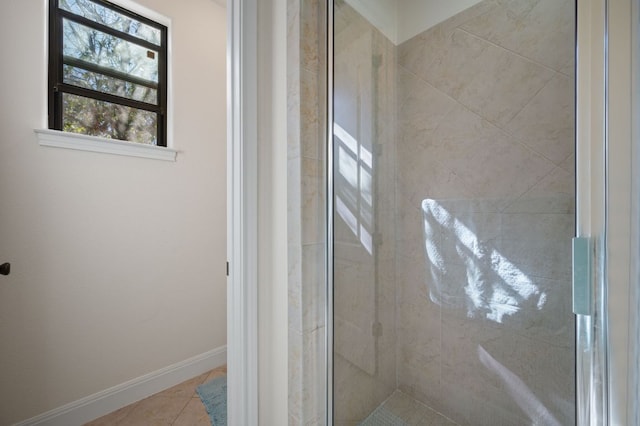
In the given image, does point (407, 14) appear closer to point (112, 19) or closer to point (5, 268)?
point (112, 19)

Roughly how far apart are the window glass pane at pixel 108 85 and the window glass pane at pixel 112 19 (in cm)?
33

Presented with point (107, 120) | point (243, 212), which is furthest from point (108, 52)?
point (243, 212)

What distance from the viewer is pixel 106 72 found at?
1.67 m

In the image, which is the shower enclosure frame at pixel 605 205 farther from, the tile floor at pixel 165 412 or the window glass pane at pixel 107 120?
the window glass pane at pixel 107 120

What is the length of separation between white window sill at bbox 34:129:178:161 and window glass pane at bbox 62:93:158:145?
0.12 meters

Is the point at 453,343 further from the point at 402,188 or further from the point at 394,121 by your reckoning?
the point at 394,121

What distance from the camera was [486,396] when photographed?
131 centimetres

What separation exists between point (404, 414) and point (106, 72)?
2649 millimetres

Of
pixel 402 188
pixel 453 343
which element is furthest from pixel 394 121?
pixel 453 343

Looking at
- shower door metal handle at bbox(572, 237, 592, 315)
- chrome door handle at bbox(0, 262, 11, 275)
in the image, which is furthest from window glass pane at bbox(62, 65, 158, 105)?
shower door metal handle at bbox(572, 237, 592, 315)

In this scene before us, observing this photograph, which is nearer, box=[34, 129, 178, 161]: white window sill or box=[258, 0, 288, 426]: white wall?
box=[258, 0, 288, 426]: white wall

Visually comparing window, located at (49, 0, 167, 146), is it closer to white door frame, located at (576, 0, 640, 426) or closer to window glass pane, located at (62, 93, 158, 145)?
window glass pane, located at (62, 93, 158, 145)

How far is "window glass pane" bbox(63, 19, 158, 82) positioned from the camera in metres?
1.55

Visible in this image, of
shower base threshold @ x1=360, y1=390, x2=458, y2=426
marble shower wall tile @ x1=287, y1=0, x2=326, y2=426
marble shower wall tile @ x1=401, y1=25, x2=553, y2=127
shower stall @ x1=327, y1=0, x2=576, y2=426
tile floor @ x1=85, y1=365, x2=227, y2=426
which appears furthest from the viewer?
tile floor @ x1=85, y1=365, x2=227, y2=426
